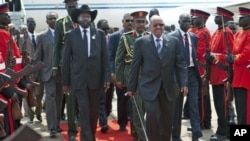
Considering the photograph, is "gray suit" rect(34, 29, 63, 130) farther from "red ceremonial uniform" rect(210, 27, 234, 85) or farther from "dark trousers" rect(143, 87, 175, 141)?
"red ceremonial uniform" rect(210, 27, 234, 85)

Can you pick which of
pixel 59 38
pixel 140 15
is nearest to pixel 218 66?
pixel 140 15

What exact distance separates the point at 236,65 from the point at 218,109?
4.07 feet

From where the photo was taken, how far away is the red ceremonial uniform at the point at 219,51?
23.7 ft

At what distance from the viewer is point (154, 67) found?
5898 mm

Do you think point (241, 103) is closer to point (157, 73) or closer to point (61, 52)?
point (157, 73)

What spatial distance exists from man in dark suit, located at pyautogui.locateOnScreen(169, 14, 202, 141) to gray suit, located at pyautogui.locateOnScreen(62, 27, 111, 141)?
130 cm

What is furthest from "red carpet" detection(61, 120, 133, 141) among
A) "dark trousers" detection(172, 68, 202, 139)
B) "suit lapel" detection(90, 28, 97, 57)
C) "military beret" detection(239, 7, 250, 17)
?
"military beret" detection(239, 7, 250, 17)

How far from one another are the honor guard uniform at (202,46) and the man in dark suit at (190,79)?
1.60 ft

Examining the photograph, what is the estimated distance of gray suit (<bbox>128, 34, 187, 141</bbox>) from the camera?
589cm

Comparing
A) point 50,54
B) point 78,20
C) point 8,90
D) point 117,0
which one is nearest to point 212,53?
point 78,20

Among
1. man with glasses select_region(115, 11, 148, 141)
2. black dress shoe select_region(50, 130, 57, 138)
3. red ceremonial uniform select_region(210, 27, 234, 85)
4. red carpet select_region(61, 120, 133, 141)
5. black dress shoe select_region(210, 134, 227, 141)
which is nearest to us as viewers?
man with glasses select_region(115, 11, 148, 141)

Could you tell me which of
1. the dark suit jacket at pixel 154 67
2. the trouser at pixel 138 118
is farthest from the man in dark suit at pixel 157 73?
the trouser at pixel 138 118

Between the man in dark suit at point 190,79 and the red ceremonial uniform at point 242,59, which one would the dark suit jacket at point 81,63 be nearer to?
the man in dark suit at point 190,79

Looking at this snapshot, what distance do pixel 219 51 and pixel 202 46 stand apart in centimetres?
56
